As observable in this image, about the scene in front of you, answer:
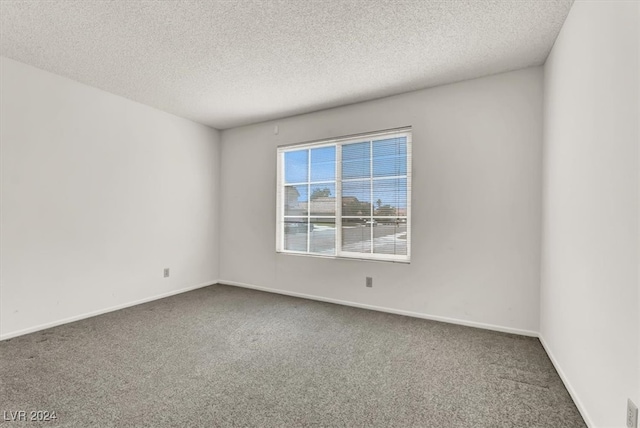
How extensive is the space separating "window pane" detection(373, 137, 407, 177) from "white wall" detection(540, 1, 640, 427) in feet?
4.85

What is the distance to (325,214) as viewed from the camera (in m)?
4.18

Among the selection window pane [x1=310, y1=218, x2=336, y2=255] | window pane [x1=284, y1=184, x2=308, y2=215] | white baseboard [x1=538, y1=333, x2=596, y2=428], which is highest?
window pane [x1=284, y1=184, x2=308, y2=215]

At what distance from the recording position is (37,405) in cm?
177

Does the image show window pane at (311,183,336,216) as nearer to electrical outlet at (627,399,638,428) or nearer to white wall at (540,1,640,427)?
white wall at (540,1,640,427)

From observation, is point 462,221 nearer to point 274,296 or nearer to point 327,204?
point 327,204

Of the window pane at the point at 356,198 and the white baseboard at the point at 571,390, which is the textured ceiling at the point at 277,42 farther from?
the white baseboard at the point at 571,390

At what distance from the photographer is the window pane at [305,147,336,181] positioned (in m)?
4.12

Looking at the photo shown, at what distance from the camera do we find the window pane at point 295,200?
439cm

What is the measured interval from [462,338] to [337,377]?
143 cm

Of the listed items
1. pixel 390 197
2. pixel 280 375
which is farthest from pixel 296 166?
pixel 280 375

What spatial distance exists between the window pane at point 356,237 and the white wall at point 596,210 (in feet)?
6.30

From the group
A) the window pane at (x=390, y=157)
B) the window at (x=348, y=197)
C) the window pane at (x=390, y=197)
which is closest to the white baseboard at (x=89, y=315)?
the window at (x=348, y=197)

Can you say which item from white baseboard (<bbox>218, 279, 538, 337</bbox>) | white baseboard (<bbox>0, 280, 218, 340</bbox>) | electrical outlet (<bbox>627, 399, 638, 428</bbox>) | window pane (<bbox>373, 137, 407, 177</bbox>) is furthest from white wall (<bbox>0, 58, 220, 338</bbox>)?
electrical outlet (<bbox>627, 399, 638, 428</bbox>)

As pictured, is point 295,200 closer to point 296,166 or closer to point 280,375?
point 296,166
